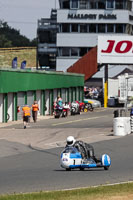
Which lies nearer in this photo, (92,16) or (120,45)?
(120,45)

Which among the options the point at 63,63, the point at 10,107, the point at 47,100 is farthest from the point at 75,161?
the point at 63,63

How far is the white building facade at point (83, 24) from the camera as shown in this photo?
106m

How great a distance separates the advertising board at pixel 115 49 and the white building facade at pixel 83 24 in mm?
35896

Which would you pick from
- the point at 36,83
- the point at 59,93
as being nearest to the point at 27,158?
the point at 36,83

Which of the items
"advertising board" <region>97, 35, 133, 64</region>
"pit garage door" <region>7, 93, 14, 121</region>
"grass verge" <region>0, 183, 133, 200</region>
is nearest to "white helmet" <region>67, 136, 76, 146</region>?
"grass verge" <region>0, 183, 133, 200</region>

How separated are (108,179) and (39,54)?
317 ft

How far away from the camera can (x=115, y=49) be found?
68.9 meters

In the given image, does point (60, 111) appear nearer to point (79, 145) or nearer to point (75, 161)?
point (79, 145)

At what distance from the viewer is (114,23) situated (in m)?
107

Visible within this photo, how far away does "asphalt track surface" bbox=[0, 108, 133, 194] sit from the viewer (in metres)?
17.5

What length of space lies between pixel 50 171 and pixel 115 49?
49002 millimetres

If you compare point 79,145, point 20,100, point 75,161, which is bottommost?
Result: point 75,161

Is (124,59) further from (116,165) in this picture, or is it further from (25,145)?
(116,165)

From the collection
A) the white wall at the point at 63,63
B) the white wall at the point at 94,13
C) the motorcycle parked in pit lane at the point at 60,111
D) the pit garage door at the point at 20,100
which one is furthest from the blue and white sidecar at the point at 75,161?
the white wall at the point at 94,13
